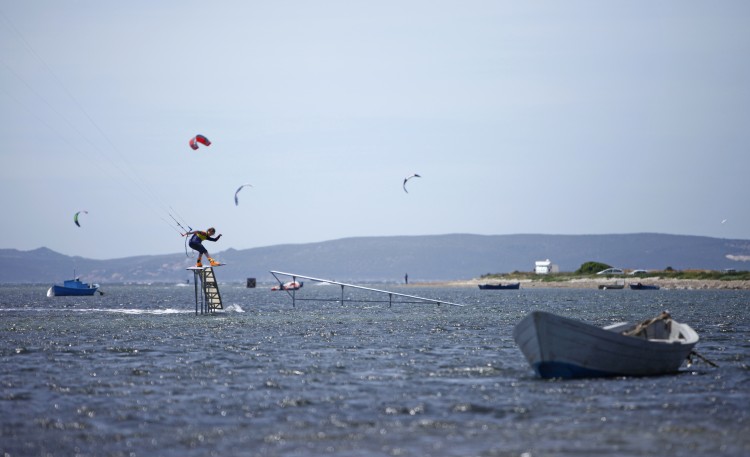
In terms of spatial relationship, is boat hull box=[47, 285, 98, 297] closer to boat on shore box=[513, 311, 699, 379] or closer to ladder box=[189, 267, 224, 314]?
ladder box=[189, 267, 224, 314]

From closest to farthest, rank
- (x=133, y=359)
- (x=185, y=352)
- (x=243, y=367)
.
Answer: (x=243, y=367) < (x=133, y=359) < (x=185, y=352)

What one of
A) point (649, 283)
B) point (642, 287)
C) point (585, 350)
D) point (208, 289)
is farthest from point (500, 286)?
point (585, 350)

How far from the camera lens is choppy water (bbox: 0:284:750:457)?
1938 cm

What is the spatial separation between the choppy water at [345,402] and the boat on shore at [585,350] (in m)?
0.50

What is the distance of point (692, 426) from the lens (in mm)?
21203

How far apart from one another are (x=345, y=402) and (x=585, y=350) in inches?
299

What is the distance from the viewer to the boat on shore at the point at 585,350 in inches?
1091

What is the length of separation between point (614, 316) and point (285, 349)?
32461 mm

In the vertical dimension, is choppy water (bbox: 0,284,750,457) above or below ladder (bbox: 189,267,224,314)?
below

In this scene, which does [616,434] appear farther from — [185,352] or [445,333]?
[445,333]

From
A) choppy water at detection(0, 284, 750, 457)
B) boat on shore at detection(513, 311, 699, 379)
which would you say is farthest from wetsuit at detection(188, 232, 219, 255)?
boat on shore at detection(513, 311, 699, 379)

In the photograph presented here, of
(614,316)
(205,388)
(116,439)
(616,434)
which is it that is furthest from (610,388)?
(614,316)

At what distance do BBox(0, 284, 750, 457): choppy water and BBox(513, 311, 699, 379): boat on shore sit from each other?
50 cm

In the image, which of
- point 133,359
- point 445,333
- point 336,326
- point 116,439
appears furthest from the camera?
point 336,326
